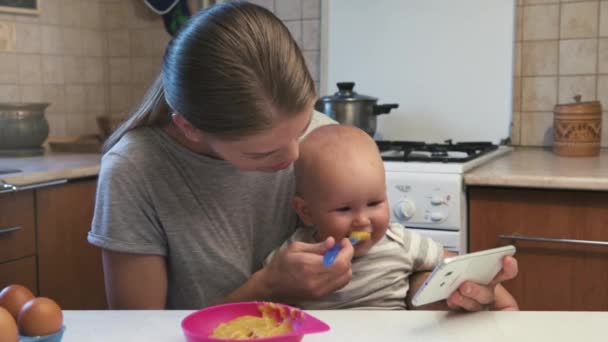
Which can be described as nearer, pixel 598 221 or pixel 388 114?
pixel 598 221

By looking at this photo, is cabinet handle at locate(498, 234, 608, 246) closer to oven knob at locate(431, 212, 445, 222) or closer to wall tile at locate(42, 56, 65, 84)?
oven knob at locate(431, 212, 445, 222)

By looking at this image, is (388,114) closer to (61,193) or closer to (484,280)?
(61,193)

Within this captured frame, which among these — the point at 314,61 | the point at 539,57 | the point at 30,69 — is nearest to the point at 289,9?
the point at 314,61

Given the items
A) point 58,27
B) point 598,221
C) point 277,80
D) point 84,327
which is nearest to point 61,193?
point 58,27

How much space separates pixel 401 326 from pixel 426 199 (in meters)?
1.07

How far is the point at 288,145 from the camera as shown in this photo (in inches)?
40.3

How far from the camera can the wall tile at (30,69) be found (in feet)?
9.18

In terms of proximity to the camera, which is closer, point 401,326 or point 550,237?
point 401,326

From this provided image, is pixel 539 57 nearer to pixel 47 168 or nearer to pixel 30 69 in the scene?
pixel 47 168

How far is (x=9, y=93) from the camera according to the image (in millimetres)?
2760

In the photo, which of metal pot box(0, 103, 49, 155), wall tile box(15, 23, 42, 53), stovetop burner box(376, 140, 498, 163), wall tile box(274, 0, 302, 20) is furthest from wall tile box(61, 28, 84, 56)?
stovetop burner box(376, 140, 498, 163)

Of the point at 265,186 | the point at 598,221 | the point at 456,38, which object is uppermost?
the point at 456,38

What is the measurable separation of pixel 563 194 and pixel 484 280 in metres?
0.96

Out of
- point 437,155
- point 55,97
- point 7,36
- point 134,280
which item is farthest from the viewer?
point 55,97
